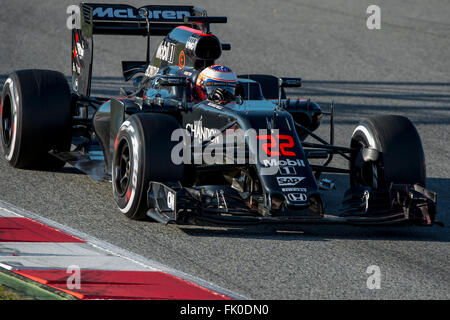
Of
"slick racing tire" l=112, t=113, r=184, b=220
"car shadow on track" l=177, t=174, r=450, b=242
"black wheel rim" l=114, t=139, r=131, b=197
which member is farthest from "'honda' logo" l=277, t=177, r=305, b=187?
"black wheel rim" l=114, t=139, r=131, b=197

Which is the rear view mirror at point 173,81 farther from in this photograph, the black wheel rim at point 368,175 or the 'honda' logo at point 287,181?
the black wheel rim at point 368,175

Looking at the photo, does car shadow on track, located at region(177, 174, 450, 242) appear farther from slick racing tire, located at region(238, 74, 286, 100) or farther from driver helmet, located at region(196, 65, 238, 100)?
slick racing tire, located at region(238, 74, 286, 100)

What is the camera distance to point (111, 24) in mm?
9797

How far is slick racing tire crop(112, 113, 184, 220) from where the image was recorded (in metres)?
7.01

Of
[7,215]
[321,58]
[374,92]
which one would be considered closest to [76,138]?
[7,215]

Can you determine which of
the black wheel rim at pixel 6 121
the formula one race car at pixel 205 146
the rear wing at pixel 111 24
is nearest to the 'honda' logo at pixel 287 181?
the formula one race car at pixel 205 146

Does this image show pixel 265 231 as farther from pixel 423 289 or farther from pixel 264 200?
pixel 423 289

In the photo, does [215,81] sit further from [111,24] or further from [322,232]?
[111,24]

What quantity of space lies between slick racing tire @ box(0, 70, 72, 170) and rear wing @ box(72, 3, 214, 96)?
892mm

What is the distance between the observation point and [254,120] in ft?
24.0

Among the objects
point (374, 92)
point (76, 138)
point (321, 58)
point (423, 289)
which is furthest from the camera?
point (321, 58)

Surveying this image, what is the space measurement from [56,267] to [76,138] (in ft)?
11.2

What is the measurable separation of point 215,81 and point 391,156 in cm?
174

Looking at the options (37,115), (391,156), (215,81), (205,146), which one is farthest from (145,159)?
(391,156)
